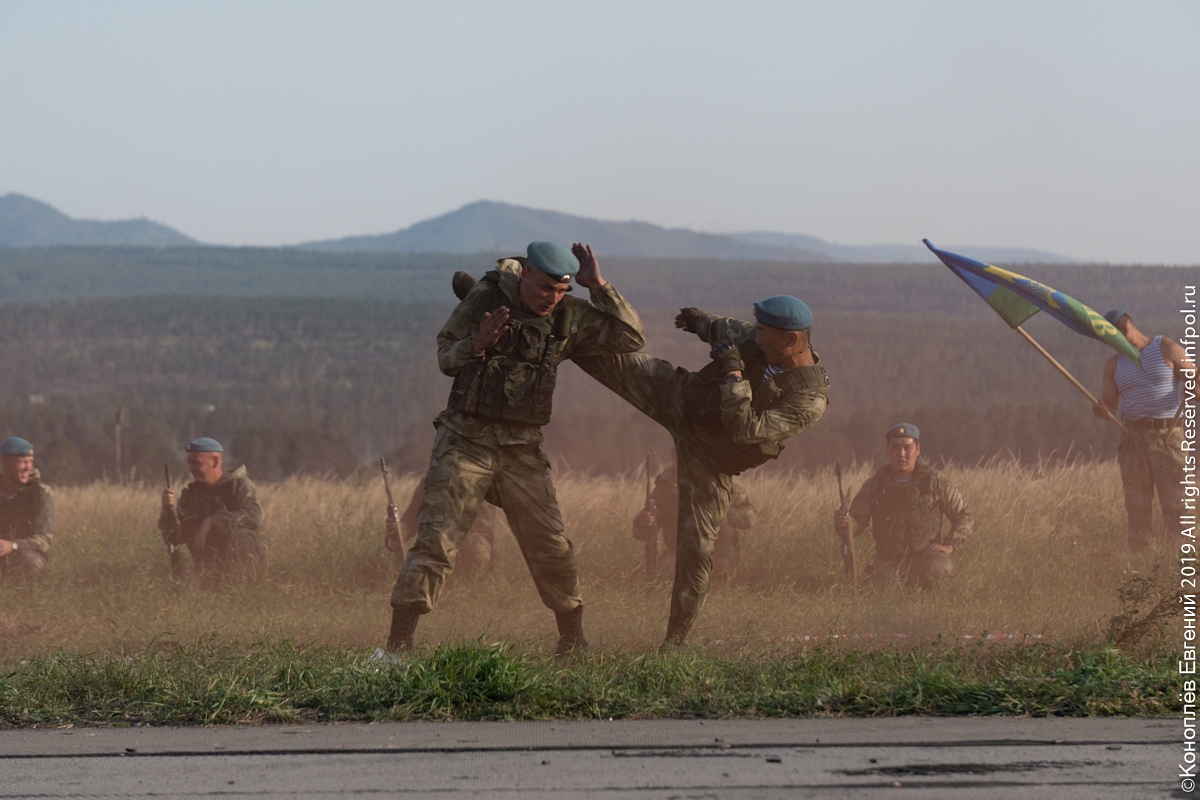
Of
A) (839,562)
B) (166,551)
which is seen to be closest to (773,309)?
(839,562)

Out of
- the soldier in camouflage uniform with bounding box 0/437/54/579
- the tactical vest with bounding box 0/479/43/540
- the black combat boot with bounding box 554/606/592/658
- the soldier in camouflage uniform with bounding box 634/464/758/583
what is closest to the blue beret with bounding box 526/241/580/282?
the black combat boot with bounding box 554/606/592/658

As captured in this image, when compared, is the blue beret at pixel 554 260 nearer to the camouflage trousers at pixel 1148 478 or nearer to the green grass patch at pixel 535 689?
the green grass patch at pixel 535 689

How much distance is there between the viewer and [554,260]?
6.22m

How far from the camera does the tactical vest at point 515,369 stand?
6.38 metres

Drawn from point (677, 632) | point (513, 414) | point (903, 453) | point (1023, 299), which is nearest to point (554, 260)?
point (513, 414)

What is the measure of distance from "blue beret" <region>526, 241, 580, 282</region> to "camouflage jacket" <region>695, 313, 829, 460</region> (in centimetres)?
76

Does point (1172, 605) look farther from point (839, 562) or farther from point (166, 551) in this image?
point (166, 551)

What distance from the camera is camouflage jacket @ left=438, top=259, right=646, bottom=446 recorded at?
251 inches

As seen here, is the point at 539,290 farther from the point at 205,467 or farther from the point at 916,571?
the point at 205,467

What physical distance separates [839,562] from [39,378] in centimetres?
7867

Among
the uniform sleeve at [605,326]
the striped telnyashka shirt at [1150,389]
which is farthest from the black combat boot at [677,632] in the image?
the striped telnyashka shirt at [1150,389]

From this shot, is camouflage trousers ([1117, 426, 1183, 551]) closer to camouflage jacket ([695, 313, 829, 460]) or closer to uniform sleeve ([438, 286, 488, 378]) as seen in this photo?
camouflage jacket ([695, 313, 829, 460])

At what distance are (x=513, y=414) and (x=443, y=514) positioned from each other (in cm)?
60

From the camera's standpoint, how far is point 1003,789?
13.4ft
